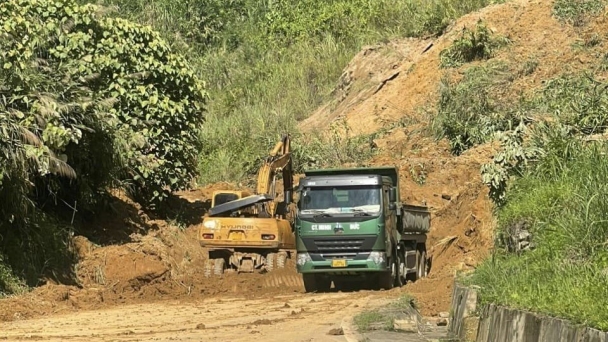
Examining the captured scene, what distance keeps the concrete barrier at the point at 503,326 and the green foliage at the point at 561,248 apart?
11 cm

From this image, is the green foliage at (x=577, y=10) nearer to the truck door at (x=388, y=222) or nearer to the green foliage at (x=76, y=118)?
the green foliage at (x=76, y=118)

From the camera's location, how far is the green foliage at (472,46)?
43156mm

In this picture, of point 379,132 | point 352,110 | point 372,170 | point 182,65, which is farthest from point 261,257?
point 352,110

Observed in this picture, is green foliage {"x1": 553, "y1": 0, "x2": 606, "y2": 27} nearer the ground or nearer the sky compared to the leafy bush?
nearer the sky

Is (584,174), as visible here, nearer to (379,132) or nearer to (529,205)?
(529,205)

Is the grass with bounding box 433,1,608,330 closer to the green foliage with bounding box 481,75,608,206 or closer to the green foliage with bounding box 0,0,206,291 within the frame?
the green foliage with bounding box 481,75,608,206

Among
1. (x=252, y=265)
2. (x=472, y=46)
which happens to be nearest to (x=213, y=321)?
(x=252, y=265)

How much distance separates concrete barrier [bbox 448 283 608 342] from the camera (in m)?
8.74

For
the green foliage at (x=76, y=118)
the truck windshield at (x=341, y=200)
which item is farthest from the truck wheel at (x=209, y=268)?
the truck windshield at (x=341, y=200)

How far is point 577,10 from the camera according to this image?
142 ft

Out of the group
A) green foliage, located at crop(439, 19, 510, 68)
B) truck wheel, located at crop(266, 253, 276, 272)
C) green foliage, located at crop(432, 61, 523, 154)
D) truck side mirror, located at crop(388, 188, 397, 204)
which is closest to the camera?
truck side mirror, located at crop(388, 188, 397, 204)

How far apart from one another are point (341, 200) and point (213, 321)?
6310 millimetres

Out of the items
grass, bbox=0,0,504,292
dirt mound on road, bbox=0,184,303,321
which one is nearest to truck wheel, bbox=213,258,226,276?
dirt mound on road, bbox=0,184,303,321

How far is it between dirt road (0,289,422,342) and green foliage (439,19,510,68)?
21.3 metres
